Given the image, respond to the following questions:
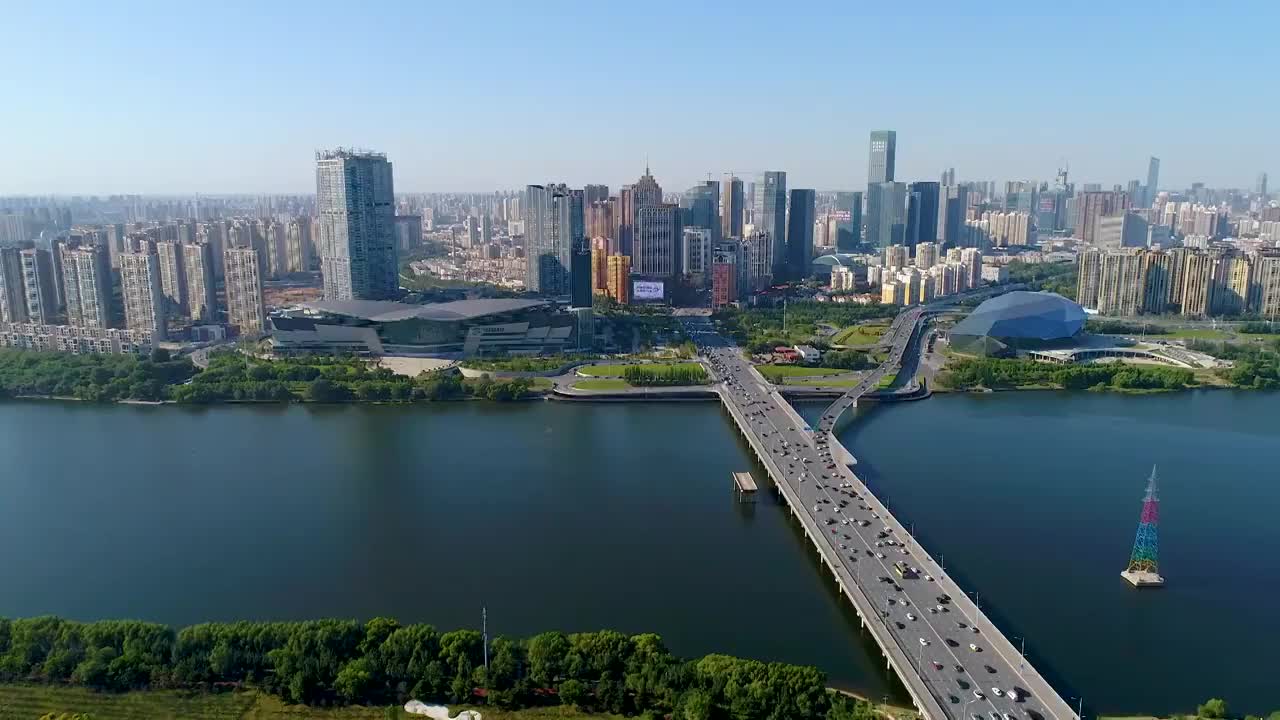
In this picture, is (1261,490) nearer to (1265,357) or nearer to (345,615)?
(1265,357)

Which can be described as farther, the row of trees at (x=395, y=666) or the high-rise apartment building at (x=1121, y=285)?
the high-rise apartment building at (x=1121, y=285)

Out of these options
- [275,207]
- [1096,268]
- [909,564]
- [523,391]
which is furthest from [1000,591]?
[275,207]

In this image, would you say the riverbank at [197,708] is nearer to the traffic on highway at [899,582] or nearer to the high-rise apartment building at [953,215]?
the traffic on highway at [899,582]

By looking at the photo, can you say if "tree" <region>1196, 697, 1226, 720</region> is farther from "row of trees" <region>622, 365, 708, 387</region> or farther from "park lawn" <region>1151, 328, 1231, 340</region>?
"park lawn" <region>1151, 328, 1231, 340</region>

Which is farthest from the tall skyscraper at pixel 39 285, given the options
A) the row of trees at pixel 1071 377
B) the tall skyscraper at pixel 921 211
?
the tall skyscraper at pixel 921 211

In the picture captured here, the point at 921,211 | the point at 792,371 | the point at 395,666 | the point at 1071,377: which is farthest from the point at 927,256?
the point at 395,666
